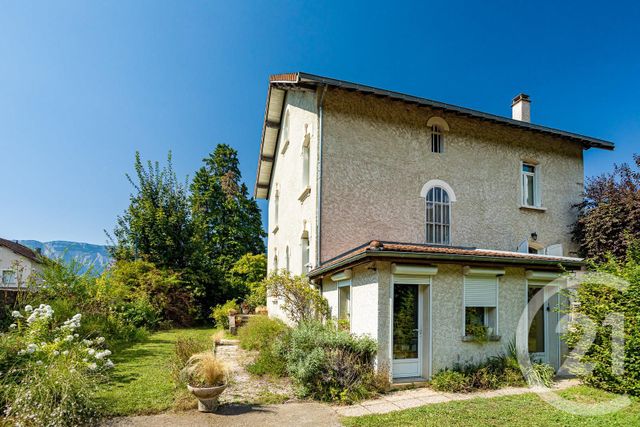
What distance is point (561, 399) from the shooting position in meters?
7.32

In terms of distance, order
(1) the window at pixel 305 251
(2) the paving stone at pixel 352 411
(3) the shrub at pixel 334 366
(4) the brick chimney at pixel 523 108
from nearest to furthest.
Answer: (2) the paving stone at pixel 352 411, (3) the shrub at pixel 334 366, (1) the window at pixel 305 251, (4) the brick chimney at pixel 523 108

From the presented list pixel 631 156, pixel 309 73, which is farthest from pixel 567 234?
pixel 309 73

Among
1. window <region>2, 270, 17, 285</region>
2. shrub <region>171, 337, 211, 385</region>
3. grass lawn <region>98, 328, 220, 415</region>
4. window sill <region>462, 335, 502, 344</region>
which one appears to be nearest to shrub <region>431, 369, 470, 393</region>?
window sill <region>462, 335, 502, 344</region>

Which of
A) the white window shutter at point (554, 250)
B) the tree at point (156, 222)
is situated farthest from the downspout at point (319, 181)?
the tree at point (156, 222)

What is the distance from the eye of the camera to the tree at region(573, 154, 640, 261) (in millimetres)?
12320

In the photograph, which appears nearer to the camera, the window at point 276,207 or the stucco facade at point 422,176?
the stucco facade at point 422,176

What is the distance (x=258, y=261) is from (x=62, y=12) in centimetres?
1877

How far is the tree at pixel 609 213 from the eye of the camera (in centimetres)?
1232

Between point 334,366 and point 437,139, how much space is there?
8.81m

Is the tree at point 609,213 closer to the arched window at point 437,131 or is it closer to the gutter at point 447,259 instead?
the gutter at point 447,259

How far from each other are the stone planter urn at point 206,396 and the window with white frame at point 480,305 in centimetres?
562

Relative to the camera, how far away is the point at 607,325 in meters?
8.02

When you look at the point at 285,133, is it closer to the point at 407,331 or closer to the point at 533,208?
the point at 533,208

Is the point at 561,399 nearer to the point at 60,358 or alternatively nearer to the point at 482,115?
the point at 482,115
